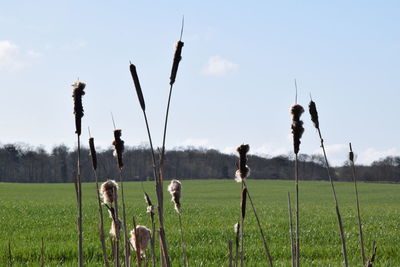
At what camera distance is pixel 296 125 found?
1.17 meters

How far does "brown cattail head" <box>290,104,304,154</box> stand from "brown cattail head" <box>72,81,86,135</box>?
42cm

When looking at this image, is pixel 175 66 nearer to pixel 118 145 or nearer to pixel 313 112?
pixel 118 145

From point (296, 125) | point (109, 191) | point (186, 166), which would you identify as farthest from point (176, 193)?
point (186, 166)

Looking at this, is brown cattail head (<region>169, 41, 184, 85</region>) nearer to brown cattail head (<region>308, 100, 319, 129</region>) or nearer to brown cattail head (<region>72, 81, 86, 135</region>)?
brown cattail head (<region>72, 81, 86, 135</region>)

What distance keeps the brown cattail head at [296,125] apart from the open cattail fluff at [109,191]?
0.55 meters

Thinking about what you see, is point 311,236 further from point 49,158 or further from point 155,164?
point 49,158

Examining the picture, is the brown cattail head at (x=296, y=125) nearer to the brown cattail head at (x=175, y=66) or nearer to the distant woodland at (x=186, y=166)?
the brown cattail head at (x=175, y=66)

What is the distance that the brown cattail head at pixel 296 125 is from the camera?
1.12 meters

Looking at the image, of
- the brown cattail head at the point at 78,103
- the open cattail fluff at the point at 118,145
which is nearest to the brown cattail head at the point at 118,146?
the open cattail fluff at the point at 118,145

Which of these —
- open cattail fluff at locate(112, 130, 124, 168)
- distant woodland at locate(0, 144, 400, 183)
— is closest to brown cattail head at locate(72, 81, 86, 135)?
open cattail fluff at locate(112, 130, 124, 168)

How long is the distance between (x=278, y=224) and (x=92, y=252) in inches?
289

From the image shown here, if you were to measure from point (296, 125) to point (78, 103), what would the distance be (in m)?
0.45

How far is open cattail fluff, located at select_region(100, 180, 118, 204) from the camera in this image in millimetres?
1527

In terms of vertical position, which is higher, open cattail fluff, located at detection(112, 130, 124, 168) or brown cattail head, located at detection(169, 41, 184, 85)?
brown cattail head, located at detection(169, 41, 184, 85)
